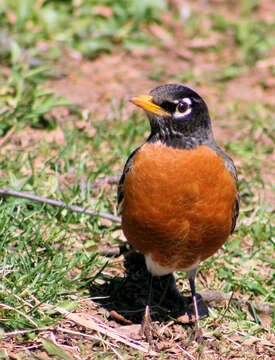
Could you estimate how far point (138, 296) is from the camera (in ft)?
17.3

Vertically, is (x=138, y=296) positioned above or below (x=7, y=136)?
below

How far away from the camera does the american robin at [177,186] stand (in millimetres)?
4336

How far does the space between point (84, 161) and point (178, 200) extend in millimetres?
2014

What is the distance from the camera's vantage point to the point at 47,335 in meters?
4.18

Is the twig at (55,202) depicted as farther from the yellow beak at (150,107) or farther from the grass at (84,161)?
the yellow beak at (150,107)

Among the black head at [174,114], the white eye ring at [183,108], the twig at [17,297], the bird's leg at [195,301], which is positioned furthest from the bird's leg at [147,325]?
the white eye ring at [183,108]

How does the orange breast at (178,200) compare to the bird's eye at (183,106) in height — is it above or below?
below

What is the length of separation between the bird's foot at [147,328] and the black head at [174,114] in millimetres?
1351

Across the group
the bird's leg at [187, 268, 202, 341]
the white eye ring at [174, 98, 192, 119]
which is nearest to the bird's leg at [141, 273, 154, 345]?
the bird's leg at [187, 268, 202, 341]

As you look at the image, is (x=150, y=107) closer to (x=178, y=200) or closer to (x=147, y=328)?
(x=178, y=200)

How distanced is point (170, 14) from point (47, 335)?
259 inches

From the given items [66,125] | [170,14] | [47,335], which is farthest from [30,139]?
[170,14]

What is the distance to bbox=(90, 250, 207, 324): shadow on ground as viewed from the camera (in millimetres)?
5012

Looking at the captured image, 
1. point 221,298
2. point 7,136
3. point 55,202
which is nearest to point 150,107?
point 55,202
